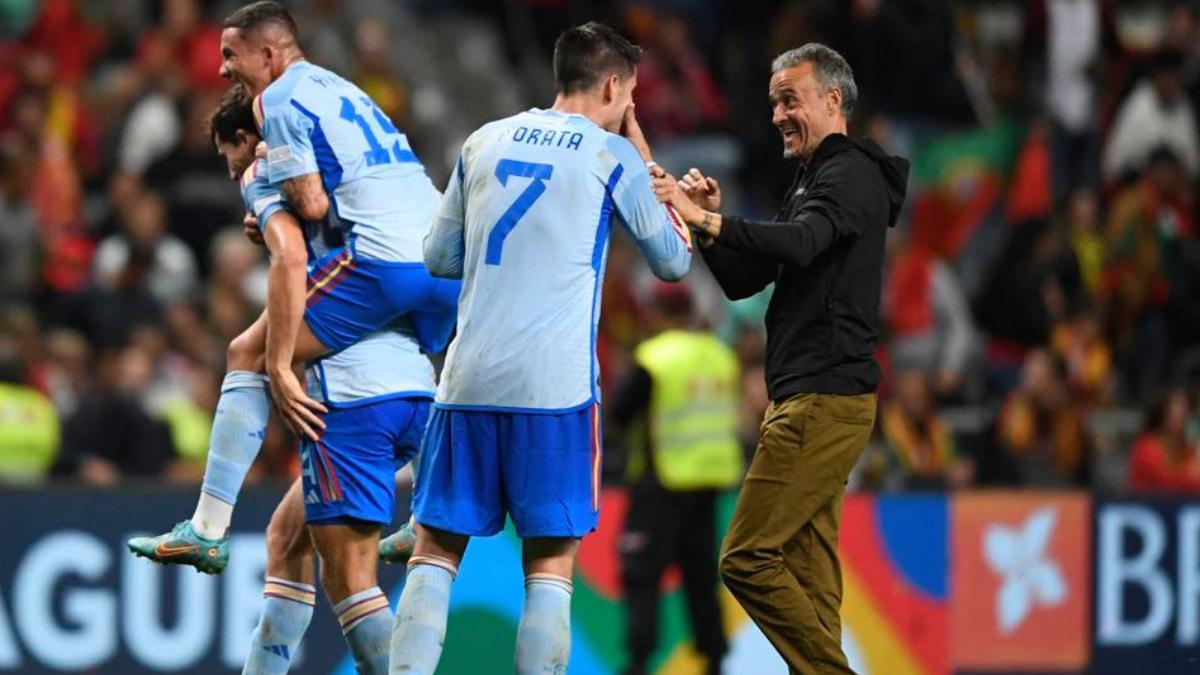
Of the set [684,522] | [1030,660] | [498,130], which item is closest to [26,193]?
[684,522]

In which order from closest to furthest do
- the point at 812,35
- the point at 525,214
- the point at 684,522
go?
1. the point at 525,214
2. the point at 684,522
3. the point at 812,35

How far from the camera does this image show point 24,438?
12.6 m

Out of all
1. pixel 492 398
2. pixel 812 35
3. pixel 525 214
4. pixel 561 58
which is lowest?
pixel 492 398

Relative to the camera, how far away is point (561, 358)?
714cm

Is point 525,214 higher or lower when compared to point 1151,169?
lower

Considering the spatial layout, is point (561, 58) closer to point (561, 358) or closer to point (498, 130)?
point (498, 130)

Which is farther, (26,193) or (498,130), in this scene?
(26,193)

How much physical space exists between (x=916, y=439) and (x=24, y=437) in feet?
17.9

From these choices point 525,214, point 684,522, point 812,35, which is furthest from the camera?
point 812,35

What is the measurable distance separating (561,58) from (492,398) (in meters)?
1.13

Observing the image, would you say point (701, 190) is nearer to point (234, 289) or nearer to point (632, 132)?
point (632, 132)

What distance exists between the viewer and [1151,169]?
54.3ft

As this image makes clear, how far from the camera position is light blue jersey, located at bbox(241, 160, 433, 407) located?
7.72m

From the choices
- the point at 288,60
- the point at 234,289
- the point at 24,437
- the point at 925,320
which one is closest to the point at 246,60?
the point at 288,60
